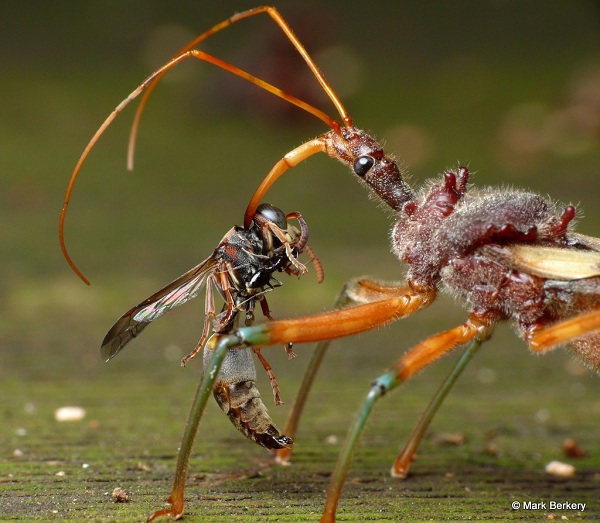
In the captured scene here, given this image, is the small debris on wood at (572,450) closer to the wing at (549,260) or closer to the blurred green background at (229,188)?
the blurred green background at (229,188)

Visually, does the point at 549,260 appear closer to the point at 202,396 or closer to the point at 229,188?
the point at 202,396

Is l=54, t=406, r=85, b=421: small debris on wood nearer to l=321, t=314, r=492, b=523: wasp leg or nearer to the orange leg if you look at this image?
l=321, t=314, r=492, b=523: wasp leg

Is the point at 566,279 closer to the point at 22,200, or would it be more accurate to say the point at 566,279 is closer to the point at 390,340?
the point at 390,340

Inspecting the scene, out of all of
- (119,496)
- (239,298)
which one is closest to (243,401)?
(239,298)

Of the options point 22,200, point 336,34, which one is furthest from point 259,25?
point 22,200

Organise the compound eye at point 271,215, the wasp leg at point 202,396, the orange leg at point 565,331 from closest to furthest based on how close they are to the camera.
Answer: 1. the wasp leg at point 202,396
2. the orange leg at point 565,331
3. the compound eye at point 271,215

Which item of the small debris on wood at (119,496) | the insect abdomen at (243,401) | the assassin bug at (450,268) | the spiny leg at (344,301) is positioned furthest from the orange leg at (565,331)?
the small debris on wood at (119,496)
